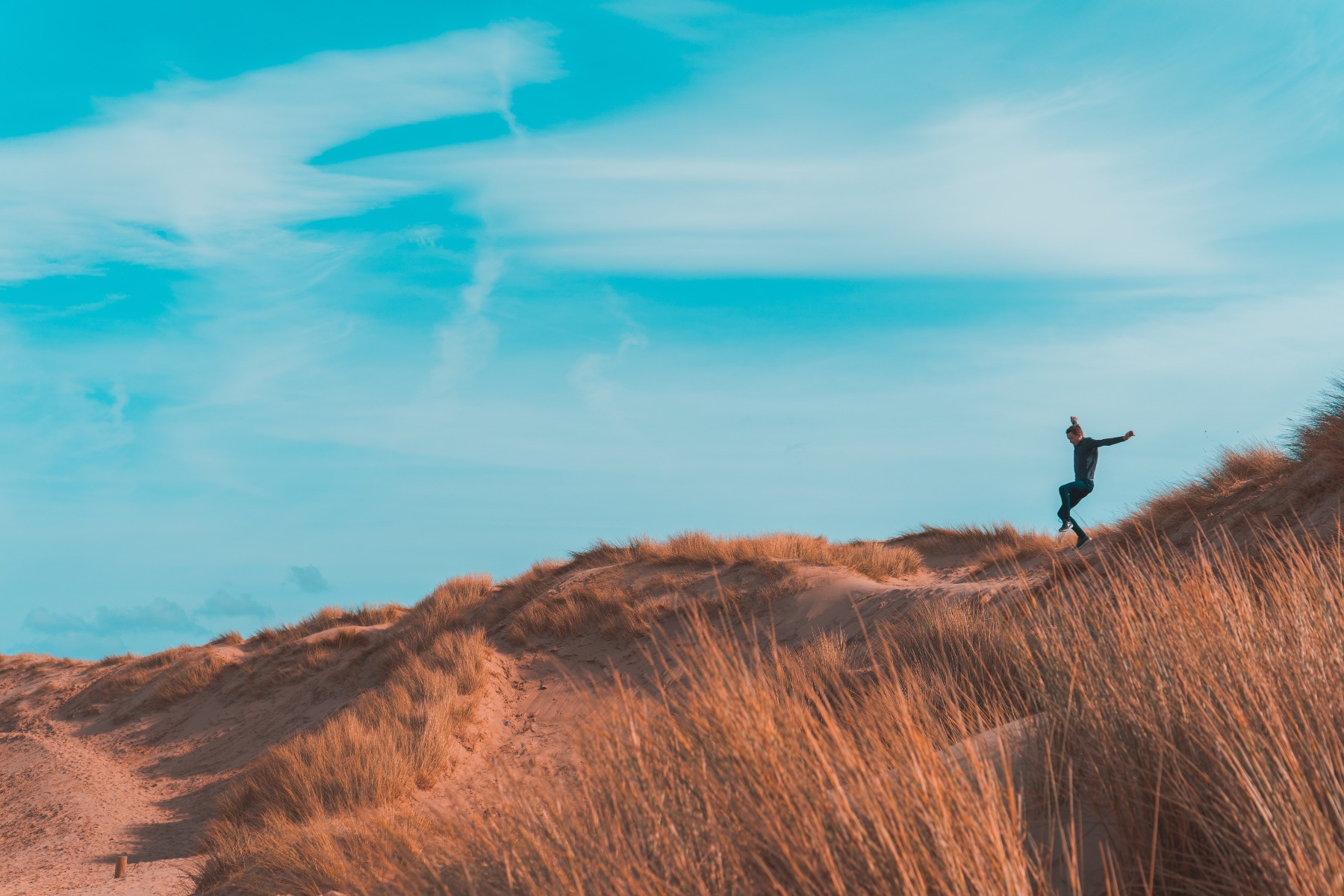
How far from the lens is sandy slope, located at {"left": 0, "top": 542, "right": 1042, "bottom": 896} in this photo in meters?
10.8

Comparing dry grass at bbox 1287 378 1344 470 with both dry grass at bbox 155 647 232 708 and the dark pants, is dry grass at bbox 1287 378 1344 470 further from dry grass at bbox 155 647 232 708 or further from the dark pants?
dry grass at bbox 155 647 232 708

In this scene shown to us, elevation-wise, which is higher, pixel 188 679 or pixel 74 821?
pixel 188 679

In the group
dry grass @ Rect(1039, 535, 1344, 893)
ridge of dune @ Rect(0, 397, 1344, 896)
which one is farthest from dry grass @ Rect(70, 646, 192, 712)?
dry grass @ Rect(1039, 535, 1344, 893)

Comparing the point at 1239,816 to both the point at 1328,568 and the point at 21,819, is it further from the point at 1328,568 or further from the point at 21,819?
the point at 21,819

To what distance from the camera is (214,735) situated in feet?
53.0

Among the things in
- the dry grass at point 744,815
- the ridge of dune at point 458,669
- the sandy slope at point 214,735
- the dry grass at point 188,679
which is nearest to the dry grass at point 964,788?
the dry grass at point 744,815

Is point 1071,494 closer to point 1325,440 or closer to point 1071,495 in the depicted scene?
point 1071,495

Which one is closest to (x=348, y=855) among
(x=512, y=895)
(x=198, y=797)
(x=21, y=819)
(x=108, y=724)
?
(x=512, y=895)

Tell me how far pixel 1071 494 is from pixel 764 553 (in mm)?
5530

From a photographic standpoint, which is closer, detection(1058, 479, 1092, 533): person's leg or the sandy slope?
the sandy slope

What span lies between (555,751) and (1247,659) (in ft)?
31.2

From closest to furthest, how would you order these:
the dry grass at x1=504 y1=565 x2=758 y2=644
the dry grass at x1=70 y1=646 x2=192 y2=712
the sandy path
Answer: the sandy path → the dry grass at x1=504 y1=565 x2=758 y2=644 → the dry grass at x1=70 y1=646 x2=192 y2=712

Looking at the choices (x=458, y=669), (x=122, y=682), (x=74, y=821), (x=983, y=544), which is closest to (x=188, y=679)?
(x=122, y=682)

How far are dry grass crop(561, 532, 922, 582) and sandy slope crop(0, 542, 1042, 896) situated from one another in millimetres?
544
